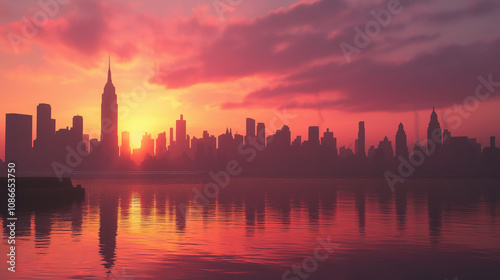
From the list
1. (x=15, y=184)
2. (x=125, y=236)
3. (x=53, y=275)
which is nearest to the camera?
(x=53, y=275)

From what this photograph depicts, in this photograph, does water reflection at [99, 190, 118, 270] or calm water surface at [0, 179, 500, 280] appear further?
water reflection at [99, 190, 118, 270]

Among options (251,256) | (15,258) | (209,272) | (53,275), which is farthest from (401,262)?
(15,258)

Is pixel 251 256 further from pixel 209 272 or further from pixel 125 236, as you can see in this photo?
pixel 125 236

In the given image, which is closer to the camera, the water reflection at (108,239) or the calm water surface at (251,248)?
the calm water surface at (251,248)

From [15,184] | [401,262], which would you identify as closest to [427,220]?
[401,262]

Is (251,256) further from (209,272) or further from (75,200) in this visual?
(75,200)

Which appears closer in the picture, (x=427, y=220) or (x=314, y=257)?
(x=314, y=257)

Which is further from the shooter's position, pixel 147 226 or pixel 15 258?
pixel 147 226

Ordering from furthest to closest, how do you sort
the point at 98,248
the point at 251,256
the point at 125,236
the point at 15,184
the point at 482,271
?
the point at 15,184 < the point at 125,236 < the point at 98,248 < the point at 251,256 < the point at 482,271

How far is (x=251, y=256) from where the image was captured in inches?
1092

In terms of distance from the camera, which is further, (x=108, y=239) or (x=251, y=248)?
(x=108, y=239)

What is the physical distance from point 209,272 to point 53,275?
6450mm

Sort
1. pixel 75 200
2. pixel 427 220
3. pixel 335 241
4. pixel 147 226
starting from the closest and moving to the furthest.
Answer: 1. pixel 335 241
2. pixel 147 226
3. pixel 427 220
4. pixel 75 200

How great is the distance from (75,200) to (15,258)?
61168 mm
